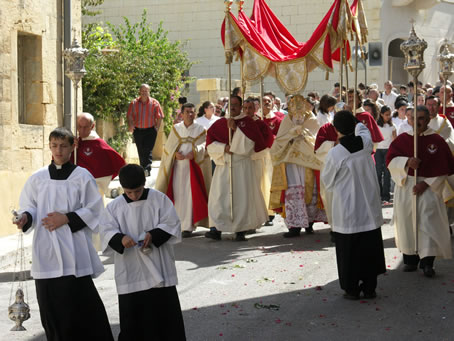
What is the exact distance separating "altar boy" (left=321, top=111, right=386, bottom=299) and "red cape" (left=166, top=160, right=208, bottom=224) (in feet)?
13.0

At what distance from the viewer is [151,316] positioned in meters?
5.64

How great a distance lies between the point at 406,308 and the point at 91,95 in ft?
35.9

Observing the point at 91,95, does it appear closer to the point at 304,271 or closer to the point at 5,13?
the point at 5,13

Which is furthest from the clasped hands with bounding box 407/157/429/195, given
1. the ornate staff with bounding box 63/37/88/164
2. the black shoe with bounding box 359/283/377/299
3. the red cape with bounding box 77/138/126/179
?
the ornate staff with bounding box 63/37/88/164

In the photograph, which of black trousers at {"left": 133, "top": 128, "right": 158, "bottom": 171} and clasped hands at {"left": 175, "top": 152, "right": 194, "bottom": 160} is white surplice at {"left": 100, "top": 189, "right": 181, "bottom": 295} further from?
black trousers at {"left": 133, "top": 128, "right": 158, "bottom": 171}

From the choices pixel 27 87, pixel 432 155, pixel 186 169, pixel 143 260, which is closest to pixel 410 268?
pixel 432 155

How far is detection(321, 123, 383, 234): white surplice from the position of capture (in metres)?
7.65

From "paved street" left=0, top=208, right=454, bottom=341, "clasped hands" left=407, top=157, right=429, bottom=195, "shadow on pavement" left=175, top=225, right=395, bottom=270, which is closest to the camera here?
"paved street" left=0, top=208, right=454, bottom=341

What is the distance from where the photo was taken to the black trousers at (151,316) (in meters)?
5.62

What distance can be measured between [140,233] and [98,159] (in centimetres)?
364

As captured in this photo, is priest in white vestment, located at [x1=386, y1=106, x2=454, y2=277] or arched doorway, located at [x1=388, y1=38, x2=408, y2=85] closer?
priest in white vestment, located at [x1=386, y1=106, x2=454, y2=277]

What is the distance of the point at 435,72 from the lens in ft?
90.5

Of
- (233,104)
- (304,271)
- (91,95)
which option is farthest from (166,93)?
(304,271)

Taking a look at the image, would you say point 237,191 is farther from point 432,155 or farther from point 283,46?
point 432,155
